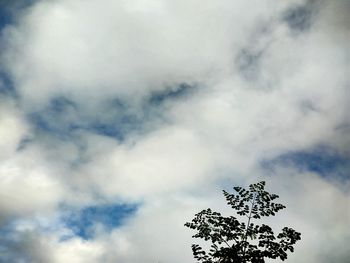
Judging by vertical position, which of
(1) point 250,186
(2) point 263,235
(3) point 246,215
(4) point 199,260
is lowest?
(4) point 199,260

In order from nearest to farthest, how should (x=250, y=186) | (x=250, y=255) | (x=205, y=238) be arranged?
(x=250, y=255), (x=205, y=238), (x=250, y=186)

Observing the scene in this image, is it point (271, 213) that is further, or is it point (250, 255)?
point (271, 213)

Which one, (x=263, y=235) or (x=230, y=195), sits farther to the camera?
(x=230, y=195)

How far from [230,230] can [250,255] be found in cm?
135

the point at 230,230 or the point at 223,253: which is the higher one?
the point at 230,230

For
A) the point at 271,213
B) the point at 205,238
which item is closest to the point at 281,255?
the point at 271,213

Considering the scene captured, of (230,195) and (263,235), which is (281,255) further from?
(230,195)

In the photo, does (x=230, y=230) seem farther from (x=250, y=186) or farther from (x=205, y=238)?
(x=250, y=186)

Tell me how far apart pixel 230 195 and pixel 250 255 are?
3.21 m

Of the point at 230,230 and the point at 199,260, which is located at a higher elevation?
the point at 230,230

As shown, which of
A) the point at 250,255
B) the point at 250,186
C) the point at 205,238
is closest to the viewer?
the point at 250,255

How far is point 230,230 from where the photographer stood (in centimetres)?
1534

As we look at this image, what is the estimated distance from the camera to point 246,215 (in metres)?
16.3

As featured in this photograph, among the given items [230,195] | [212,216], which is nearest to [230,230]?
[212,216]
